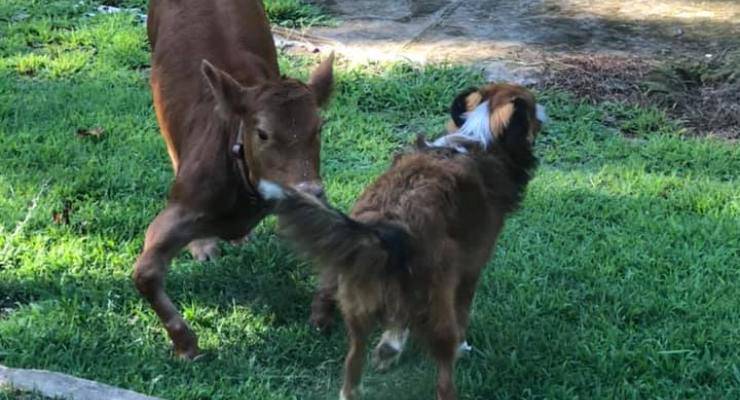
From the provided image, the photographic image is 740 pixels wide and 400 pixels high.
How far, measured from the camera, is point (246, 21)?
5.91 m

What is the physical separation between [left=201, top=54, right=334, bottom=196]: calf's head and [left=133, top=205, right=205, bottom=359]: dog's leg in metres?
0.38

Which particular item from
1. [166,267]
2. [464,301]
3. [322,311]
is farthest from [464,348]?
[166,267]

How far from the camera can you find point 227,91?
486 centimetres

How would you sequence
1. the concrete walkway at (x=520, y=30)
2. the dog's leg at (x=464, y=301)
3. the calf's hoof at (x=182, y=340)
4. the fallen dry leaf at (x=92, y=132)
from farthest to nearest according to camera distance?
1. the concrete walkway at (x=520, y=30)
2. the fallen dry leaf at (x=92, y=132)
3. the calf's hoof at (x=182, y=340)
4. the dog's leg at (x=464, y=301)

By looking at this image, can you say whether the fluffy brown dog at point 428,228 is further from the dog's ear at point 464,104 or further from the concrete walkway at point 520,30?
the concrete walkway at point 520,30

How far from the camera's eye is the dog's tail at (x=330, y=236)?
11.9 feet

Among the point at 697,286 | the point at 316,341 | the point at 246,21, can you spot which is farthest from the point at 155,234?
the point at 697,286

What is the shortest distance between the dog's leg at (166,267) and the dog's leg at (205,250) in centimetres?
72

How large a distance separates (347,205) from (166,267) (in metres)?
1.47

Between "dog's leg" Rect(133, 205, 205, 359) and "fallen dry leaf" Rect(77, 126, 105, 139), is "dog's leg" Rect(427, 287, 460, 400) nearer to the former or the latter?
"dog's leg" Rect(133, 205, 205, 359)

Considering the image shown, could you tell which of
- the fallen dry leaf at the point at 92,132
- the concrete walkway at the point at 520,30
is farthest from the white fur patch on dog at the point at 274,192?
the concrete walkway at the point at 520,30

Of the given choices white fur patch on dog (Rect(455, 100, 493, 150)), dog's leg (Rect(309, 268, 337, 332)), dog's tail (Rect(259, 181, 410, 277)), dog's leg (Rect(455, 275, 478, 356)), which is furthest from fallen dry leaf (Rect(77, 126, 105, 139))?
dog's tail (Rect(259, 181, 410, 277))

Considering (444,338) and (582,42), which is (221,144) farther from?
(582,42)

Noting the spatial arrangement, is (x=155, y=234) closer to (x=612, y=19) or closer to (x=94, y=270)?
(x=94, y=270)
